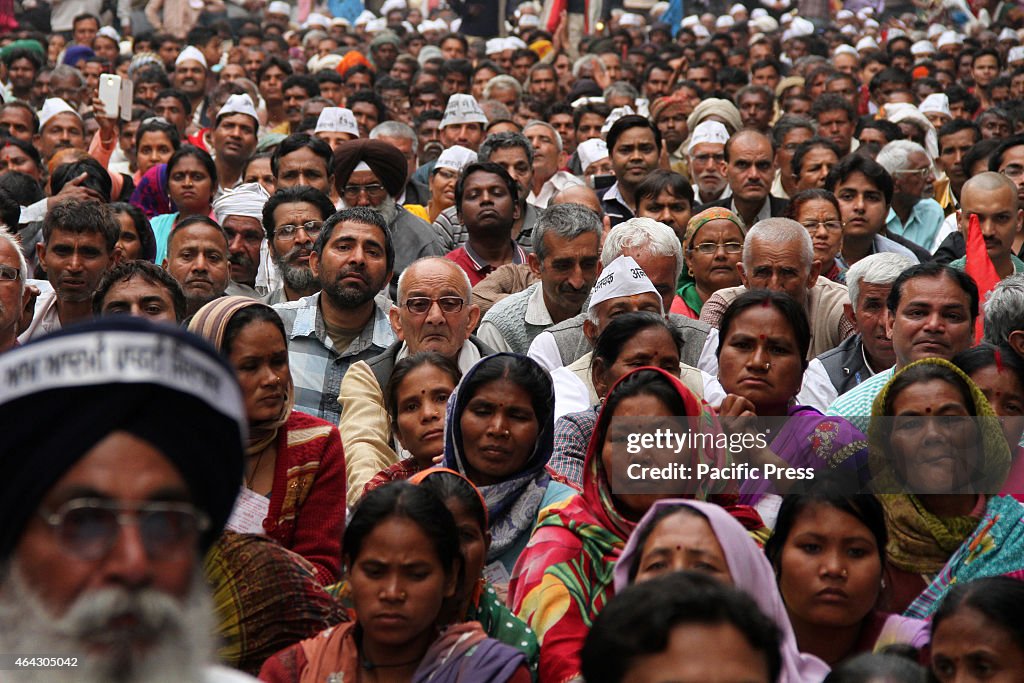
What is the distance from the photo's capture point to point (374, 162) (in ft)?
27.1

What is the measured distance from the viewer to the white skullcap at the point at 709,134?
33.8ft

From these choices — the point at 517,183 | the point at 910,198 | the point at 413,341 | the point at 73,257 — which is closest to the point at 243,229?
the point at 517,183

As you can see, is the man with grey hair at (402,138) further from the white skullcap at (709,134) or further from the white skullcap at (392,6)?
the white skullcap at (392,6)

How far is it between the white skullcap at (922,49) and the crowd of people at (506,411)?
671cm

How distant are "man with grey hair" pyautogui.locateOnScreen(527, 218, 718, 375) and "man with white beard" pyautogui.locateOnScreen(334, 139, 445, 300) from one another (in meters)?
1.70

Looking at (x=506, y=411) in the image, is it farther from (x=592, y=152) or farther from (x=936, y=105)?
(x=936, y=105)

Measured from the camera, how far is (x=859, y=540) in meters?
A: 3.56

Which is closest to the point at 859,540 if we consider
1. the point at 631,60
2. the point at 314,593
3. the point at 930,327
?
the point at 314,593

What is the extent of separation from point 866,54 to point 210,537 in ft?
56.1

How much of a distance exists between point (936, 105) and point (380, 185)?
263 inches

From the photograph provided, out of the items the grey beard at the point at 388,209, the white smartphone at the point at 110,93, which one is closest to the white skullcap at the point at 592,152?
the grey beard at the point at 388,209

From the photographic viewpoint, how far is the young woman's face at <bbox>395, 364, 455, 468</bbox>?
4.91 meters

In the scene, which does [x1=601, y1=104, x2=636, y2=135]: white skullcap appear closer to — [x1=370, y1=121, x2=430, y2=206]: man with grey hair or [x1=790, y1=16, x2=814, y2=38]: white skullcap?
[x1=370, y1=121, x2=430, y2=206]: man with grey hair

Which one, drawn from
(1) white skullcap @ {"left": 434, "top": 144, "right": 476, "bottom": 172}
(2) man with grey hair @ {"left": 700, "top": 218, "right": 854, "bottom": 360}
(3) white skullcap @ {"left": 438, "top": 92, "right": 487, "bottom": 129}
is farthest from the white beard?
(3) white skullcap @ {"left": 438, "top": 92, "right": 487, "bottom": 129}
